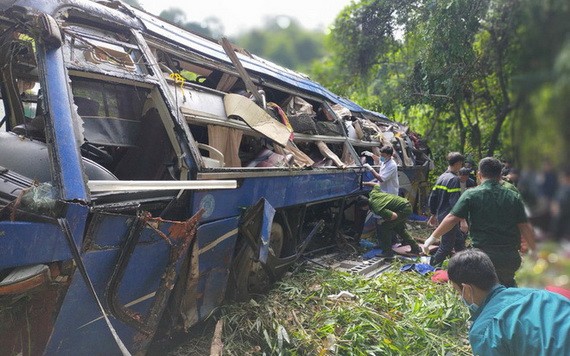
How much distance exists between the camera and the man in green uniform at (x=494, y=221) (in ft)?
10.6

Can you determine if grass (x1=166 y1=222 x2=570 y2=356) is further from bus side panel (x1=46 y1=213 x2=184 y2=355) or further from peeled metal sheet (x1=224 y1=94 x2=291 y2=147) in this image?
peeled metal sheet (x1=224 y1=94 x2=291 y2=147)

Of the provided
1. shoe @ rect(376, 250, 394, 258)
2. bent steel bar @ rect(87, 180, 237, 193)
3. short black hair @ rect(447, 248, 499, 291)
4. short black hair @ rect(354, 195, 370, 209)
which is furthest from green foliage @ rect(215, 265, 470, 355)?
short black hair @ rect(354, 195, 370, 209)

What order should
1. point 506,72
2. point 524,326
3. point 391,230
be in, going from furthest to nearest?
point 391,230
point 524,326
point 506,72

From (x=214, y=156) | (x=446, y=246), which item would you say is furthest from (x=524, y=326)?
(x=446, y=246)

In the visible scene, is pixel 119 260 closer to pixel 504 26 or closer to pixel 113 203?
pixel 113 203

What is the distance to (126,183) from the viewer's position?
85.7 inches

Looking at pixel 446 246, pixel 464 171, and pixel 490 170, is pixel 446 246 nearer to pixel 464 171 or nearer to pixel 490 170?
pixel 464 171

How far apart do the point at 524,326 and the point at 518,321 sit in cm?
3

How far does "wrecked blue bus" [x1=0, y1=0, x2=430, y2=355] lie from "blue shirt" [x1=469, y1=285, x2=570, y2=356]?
1594 mm

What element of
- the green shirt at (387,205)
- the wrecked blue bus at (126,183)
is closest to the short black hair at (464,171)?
the green shirt at (387,205)

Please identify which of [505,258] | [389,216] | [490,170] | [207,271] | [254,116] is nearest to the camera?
[490,170]

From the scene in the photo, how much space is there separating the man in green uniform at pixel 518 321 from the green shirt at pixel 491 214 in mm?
1296

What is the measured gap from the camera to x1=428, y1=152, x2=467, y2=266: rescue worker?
17.0ft

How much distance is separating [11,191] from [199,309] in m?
1.60
